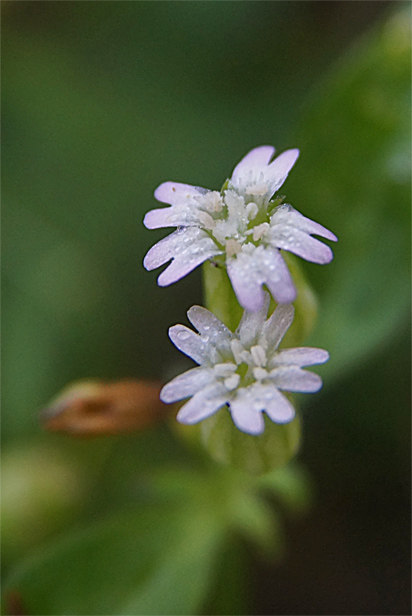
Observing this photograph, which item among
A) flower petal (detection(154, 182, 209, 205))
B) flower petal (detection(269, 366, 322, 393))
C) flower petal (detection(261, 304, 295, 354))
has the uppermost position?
flower petal (detection(154, 182, 209, 205))

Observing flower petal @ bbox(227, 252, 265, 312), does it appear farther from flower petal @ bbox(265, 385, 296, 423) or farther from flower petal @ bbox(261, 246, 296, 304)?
flower petal @ bbox(265, 385, 296, 423)

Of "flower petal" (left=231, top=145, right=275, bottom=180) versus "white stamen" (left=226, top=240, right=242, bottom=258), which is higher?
"flower petal" (left=231, top=145, right=275, bottom=180)

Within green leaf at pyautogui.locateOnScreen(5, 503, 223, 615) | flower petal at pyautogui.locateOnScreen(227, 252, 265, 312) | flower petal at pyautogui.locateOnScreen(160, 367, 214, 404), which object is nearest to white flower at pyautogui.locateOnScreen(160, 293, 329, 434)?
flower petal at pyautogui.locateOnScreen(160, 367, 214, 404)

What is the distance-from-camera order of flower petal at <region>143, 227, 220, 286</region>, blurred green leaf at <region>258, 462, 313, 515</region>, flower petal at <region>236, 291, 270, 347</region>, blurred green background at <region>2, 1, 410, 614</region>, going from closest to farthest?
flower petal at <region>143, 227, 220, 286</region>, flower petal at <region>236, 291, 270, 347</region>, blurred green leaf at <region>258, 462, 313, 515</region>, blurred green background at <region>2, 1, 410, 614</region>

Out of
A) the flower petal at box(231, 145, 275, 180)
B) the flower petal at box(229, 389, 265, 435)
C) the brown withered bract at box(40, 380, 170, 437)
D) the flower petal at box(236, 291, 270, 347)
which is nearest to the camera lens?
the flower petal at box(229, 389, 265, 435)

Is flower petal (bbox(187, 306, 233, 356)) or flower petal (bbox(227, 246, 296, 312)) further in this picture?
flower petal (bbox(187, 306, 233, 356))

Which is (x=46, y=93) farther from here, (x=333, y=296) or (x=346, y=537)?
(x=346, y=537)

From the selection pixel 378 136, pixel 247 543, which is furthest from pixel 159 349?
pixel 378 136
